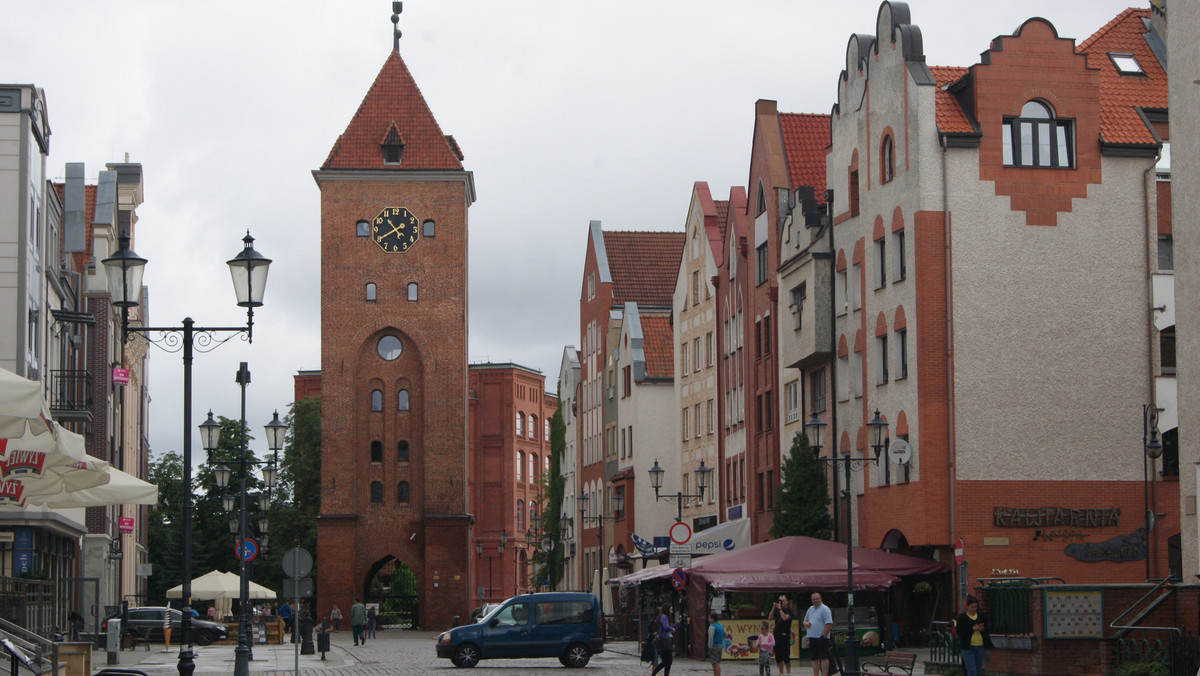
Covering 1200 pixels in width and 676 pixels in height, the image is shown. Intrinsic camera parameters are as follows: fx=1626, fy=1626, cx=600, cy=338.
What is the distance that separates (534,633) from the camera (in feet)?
119

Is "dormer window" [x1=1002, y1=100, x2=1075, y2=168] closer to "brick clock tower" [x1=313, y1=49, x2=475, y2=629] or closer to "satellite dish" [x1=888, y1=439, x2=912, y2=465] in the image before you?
"satellite dish" [x1=888, y1=439, x2=912, y2=465]

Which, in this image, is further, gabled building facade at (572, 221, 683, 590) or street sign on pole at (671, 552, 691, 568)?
gabled building facade at (572, 221, 683, 590)

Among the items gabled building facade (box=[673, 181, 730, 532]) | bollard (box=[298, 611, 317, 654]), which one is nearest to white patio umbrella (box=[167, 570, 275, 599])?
bollard (box=[298, 611, 317, 654])

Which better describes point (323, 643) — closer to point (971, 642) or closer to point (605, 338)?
point (971, 642)

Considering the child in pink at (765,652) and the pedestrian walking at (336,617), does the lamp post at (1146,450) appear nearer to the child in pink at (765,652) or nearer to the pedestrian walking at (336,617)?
the child in pink at (765,652)

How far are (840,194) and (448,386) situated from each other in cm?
3694

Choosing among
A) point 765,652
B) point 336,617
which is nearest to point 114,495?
point 765,652

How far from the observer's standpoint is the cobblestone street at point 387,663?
33812 millimetres

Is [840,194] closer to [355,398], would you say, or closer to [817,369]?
[817,369]

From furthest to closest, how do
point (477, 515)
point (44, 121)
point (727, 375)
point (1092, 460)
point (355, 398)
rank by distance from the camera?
point (477, 515), point (355, 398), point (727, 375), point (44, 121), point (1092, 460)

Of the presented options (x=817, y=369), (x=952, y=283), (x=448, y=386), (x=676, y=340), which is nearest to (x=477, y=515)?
(x=448, y=386)

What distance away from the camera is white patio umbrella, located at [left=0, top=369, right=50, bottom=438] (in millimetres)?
13320

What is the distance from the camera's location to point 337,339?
76562mm

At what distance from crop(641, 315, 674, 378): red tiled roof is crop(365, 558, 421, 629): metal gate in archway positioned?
16.8 meters
